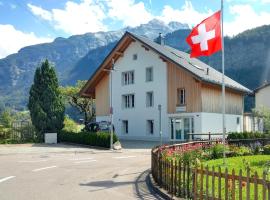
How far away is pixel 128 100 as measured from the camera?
45281mm

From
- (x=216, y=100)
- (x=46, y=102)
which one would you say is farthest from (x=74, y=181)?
(x=216, y=100)

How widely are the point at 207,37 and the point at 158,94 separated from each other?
85.6 ft

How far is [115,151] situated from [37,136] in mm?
10562

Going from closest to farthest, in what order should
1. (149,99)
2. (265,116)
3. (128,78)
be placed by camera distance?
(265,116) < (149,99) < (128,78)

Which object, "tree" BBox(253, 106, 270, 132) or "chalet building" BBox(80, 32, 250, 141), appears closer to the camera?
"tree" BBox(253, 106, 270, 132)

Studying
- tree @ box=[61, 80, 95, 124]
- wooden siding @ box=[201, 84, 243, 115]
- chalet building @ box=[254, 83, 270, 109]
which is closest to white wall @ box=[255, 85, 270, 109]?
chalet building @ box=[254, 83, 270, 109]

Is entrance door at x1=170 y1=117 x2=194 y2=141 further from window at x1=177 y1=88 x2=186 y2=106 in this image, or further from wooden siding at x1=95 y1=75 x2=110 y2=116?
wooden siding at x1=95 y1=75 x2=110 y2=116

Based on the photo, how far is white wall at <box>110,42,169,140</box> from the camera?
41.5 m

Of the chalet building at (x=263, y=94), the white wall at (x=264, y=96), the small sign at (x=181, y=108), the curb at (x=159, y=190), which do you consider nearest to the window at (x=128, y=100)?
the small sign at (x=181, y=108)

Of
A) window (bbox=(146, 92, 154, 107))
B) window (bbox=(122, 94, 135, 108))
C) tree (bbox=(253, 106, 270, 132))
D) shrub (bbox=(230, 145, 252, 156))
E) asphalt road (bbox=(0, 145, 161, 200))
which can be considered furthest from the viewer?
window (bbox=(122, 94, 135, 108))

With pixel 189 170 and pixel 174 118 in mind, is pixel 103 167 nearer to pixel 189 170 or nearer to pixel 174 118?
pixel 189 170

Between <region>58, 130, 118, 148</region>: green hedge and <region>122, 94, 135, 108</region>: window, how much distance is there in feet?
34.7

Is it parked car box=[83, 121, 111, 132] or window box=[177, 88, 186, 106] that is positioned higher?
window box=[177, 88, 186, 106]

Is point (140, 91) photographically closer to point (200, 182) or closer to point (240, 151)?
point (240, 151)
